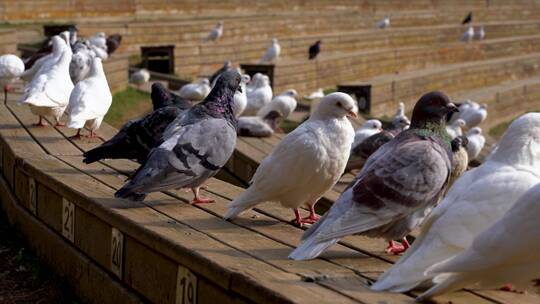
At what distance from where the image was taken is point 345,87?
52.9 feet

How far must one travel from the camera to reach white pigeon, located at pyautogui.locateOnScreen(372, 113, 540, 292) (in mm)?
3133

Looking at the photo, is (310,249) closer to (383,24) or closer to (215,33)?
(215,33)

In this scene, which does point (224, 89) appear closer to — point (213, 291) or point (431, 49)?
point (213, 291)

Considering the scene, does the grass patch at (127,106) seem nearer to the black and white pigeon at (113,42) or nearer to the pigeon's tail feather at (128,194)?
the black and white pigeon at (113,42)

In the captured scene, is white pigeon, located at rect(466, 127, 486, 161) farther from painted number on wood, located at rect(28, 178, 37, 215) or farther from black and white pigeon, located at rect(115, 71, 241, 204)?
black and white pigeon, located at rect(115, 71, 241, 204)

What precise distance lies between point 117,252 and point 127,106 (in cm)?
745

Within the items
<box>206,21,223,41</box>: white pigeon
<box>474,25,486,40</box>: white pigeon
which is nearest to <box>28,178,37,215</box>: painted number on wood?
<box>206,21,223,41</box>: white pigeon

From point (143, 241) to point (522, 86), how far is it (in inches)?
702

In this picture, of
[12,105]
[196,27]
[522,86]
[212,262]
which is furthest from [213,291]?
[522,86]

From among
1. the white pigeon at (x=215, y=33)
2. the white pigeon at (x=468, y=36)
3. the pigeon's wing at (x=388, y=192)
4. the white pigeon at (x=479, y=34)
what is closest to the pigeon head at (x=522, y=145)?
the pigeon's wing at (x=388, y=192)

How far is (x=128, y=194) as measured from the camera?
172 inches

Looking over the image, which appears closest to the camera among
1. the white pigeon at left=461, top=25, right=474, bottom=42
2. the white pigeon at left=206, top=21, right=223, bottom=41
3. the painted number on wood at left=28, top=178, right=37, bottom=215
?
the painted number on wood at left=28, top=178, right=37, bottom=215

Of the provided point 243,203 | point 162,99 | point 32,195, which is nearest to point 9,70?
point 162,99

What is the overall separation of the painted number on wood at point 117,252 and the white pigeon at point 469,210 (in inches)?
59.3
